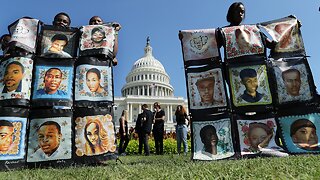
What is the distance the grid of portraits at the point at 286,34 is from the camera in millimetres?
4879

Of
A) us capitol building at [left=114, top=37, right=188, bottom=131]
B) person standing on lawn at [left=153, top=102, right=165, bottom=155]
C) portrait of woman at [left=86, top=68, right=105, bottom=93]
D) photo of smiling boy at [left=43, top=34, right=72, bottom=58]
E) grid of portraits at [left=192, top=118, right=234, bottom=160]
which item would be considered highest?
us capitol building at [left=114, top=37, right=188, bottom=131]

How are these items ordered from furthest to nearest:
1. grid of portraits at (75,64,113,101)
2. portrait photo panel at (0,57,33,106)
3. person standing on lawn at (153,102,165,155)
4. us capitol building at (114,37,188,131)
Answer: us capitol building at (114,37,188,131), person standing on lawn at (153,102,165,155), grid of portraits at (75,64,113,101), portrait photo panel at (0,57,33,106)

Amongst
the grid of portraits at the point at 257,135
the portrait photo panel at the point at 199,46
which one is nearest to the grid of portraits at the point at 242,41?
the portrait photo panel at the point at 199,46

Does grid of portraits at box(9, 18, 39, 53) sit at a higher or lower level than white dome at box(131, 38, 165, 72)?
lower

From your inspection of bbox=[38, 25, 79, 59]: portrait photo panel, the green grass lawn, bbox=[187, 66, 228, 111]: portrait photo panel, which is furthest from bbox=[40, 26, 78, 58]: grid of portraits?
the green grass lawn

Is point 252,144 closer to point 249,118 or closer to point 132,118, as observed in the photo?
point 249,118

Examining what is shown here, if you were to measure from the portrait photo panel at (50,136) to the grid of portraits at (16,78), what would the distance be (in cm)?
36

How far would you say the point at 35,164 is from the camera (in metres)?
3.78

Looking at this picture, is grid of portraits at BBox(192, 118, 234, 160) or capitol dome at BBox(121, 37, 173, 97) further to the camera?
capitol dome at BBox(121, 37, 173, 97)

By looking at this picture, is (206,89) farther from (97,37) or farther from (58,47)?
(58,47)

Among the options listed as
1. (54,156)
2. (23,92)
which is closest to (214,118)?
(54,156)

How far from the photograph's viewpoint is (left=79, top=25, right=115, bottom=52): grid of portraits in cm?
457

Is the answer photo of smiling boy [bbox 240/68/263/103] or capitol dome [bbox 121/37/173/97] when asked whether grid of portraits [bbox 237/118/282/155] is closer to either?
photo of smiling boy [bbox 240/68/263/103]

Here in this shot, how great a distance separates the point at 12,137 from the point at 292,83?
4386 millimetres
